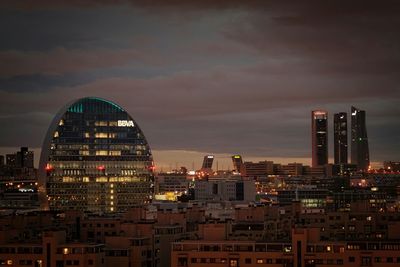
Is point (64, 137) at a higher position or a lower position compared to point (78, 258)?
higher

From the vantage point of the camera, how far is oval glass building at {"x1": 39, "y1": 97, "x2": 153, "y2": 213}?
528 ft

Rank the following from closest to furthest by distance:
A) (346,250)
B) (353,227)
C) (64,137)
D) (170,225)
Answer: (346,250) < (170,225) < (353,227) < (64,137)

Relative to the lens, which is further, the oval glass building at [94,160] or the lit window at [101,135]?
the lit window at [101,135]

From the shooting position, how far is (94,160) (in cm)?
16500

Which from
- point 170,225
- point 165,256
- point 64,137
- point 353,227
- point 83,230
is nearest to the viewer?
point 165,256

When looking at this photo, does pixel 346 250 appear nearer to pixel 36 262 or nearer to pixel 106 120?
pixel 36 262

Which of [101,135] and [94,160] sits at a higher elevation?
[101,135]

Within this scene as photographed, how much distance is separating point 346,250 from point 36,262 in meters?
20.5

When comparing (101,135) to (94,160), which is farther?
(101,135)

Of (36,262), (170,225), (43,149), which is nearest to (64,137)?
(43,149)

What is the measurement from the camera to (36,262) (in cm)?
6938

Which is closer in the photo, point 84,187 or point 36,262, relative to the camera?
point 36,262

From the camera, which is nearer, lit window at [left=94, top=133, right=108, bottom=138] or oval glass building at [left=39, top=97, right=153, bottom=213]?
oval glass building at [left=39, top=97, right=153, bottom=213]

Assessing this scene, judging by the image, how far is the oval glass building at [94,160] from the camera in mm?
161012
